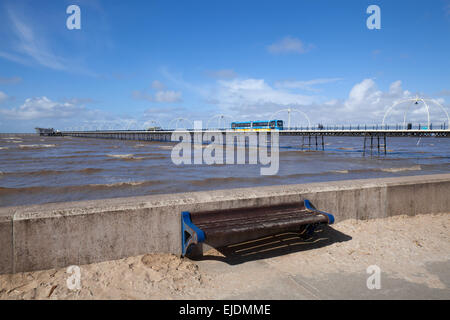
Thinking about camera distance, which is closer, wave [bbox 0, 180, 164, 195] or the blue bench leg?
the blue bench leg

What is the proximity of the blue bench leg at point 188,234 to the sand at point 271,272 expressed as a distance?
172 mm

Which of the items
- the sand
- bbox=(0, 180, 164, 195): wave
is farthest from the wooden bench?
bbox=(0, 180, 164, 195): wave

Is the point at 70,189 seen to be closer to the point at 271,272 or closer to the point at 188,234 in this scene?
the point at 188,234

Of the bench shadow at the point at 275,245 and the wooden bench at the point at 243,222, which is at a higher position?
the wooden bench at the point at 243,222

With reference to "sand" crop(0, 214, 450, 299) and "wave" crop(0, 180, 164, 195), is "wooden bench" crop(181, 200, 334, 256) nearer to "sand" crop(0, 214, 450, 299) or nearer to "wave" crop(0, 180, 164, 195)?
"sand" crop(0, 214, 450, 299)

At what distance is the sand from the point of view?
2625 millimetres

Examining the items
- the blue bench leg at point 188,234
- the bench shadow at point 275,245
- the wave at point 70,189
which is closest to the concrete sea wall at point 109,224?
the blue bench leg at point 188,234

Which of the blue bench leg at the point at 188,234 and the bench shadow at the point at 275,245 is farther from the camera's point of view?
the bench shadow at the point at 275,245

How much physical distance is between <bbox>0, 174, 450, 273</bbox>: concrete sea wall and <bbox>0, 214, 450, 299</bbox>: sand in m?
0.12

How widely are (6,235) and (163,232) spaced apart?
4.75 ft

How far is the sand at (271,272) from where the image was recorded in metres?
2.62

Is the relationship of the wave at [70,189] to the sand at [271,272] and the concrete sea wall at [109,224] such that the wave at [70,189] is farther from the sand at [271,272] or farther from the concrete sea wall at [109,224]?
the sand at [271,272]

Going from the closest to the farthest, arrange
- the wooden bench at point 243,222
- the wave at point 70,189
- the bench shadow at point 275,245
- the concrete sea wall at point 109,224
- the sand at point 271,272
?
the sand at point 271,272
the concrete sea wall at point 109,224
the wooden bench at point 243,222
the bench shadow at point 275,245
the wave at point 70,189
